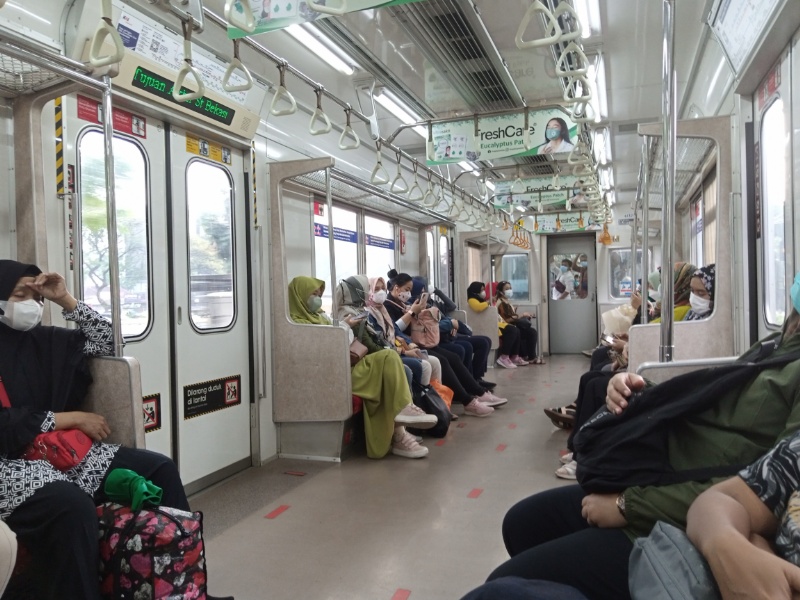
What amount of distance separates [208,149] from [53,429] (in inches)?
92.8

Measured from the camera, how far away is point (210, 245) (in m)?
4.02

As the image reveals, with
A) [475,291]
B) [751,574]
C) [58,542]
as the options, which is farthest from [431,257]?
[751,574]

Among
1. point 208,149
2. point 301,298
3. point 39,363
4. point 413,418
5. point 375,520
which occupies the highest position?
point 208,149

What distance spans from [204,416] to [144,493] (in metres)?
1.87

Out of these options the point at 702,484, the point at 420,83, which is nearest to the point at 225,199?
the point at 420,83

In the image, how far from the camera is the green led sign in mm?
3229

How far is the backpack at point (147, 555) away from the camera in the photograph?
1961 millimetres

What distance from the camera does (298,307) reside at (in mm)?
4629

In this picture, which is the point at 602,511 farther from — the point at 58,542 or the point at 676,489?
the point at 58,542

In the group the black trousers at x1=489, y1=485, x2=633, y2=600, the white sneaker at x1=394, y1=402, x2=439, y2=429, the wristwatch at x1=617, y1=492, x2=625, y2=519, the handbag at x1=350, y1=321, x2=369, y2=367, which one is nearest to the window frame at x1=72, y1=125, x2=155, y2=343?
the handbag at x1=350, y1=321, x2=369, y2=367

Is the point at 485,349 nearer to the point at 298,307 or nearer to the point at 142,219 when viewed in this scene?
the point at 298,307

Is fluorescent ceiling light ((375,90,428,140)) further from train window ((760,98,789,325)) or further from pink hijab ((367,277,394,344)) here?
train window ((760,98,789,325))

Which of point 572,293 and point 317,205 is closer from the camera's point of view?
point 317,205

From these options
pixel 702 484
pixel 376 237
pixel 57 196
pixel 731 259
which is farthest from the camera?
pixel 376 237
